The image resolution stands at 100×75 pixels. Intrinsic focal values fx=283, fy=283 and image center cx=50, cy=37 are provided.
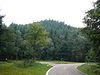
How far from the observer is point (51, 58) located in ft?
342

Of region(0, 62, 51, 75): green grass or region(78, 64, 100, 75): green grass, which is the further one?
region(78, 64, 100, 75): green grass

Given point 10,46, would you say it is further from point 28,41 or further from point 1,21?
point 1,21

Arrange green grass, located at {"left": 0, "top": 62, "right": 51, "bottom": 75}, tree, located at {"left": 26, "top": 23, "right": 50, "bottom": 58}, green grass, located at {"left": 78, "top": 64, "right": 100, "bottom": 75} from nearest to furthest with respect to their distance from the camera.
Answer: green grass, located at {"left": 0, "top": 62, "right": 51, "bottom": 75}
green grass, located at {"left": 78, "top": 64, "right": 100, "bottom": 75}
tree, located at {"left": 26, "top": 23, "right": 50, "bottom": 58}

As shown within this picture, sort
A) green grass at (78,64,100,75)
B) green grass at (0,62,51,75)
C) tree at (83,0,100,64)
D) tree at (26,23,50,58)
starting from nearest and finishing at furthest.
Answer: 1. tree at (83,0,100,64)
2. green grass at (0,62,51,75)
3. green grass at (78,64,100,75)
4. tree at (26,23,50,58)

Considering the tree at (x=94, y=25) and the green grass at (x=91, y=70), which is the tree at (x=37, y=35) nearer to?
the green grass at (x=91, y=70)

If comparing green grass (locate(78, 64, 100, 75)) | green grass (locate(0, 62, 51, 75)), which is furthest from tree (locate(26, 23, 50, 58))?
green grass (locate(78, 64, 100, 75))

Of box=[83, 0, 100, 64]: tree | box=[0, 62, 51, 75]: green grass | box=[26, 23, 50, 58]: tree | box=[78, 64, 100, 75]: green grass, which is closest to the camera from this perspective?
box=[83, 0, 100, 64]: tree

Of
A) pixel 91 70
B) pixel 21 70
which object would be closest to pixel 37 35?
pixel 21 70

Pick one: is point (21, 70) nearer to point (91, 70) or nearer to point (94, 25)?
point (91, 70)

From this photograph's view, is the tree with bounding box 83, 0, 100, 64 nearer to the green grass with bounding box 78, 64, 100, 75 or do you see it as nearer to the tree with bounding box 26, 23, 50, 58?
the green grass with bounding box 78, 64, 100, 75

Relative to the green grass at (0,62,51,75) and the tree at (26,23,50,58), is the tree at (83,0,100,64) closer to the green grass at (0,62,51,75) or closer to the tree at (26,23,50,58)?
the green grass at (0,62,51,75)

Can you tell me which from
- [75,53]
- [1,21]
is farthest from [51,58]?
[1,21]

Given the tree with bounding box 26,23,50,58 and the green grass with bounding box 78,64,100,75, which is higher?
the tree with bounding box 26,23,50,58

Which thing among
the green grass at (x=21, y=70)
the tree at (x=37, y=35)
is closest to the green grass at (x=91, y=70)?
the green grass at (x=21, y=70)
